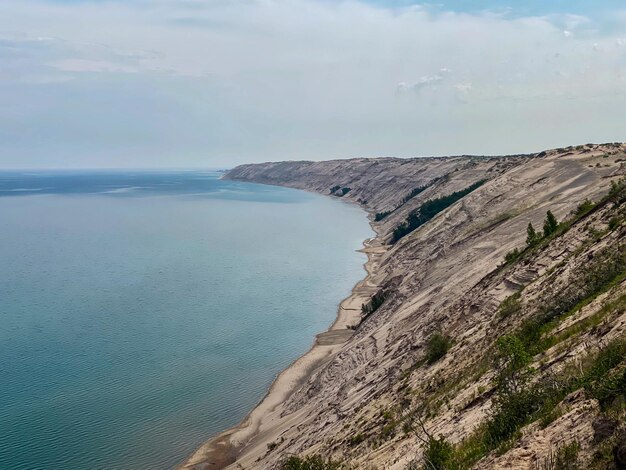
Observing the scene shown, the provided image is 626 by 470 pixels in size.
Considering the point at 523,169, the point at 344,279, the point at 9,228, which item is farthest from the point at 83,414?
the point at 9,228

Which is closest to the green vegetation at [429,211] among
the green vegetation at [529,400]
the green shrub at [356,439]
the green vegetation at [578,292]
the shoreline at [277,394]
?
the shoreline at [277,394]

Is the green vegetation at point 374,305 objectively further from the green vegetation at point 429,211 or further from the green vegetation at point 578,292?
the green vegetation at point 429,211

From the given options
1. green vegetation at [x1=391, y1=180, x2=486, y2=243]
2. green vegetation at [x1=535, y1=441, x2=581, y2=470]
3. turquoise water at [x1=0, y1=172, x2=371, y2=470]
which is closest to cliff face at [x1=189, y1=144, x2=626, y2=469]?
green vegetation at [x1=535, y1=441, x2=581, y2=470]

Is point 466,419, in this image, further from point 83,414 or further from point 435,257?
point 435,257

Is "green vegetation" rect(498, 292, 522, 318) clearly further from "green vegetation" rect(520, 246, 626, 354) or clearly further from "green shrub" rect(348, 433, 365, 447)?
"green shrub" rect(348, 433, 365, 447)

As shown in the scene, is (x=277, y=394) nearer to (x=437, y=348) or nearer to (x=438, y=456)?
(x=437, y=348)

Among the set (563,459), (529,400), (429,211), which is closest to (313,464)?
(529,400)
